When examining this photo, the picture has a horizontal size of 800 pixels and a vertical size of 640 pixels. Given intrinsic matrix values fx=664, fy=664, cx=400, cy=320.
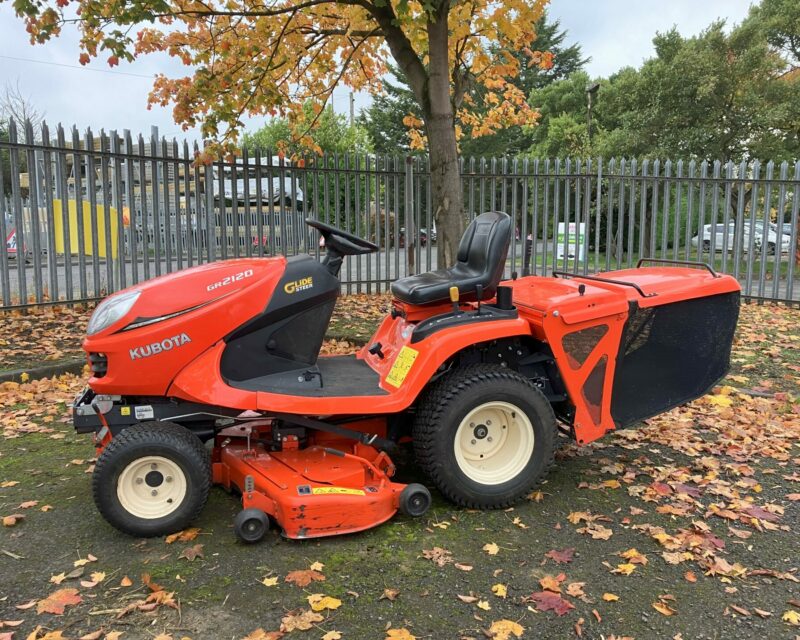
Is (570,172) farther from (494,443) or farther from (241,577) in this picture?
(241,577)

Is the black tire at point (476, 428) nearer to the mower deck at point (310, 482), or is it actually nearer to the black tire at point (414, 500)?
the black tire at point (414, 500)

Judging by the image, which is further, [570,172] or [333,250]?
[570,172]

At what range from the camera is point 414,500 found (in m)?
3.18

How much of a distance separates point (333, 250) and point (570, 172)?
7.34 meters

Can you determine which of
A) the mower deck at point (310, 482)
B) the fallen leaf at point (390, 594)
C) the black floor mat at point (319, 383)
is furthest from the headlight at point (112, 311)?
the fallen leaf at point (390, 594)

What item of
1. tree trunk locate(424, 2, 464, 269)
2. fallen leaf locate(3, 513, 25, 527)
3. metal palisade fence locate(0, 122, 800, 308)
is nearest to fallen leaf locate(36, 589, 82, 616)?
fallen leaf locate(3, 513, 25, 527)

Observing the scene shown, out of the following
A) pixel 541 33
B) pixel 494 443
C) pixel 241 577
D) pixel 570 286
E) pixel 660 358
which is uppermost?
pixel 541 33

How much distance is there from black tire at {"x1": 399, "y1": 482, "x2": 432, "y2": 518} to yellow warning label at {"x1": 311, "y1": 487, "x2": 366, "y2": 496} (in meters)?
0.21

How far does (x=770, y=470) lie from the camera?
3.92m

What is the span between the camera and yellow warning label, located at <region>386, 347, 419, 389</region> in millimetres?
3311

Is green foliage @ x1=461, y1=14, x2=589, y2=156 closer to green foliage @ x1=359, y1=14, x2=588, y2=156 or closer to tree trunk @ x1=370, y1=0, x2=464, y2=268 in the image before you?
green foliage @ x1=359, y1=14, x2=588, y2=156

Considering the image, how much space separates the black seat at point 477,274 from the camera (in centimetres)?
354

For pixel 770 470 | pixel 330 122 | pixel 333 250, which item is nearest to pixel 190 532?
pixel 333 250

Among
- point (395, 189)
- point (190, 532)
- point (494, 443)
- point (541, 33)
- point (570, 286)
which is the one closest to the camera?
point (190, 532)
